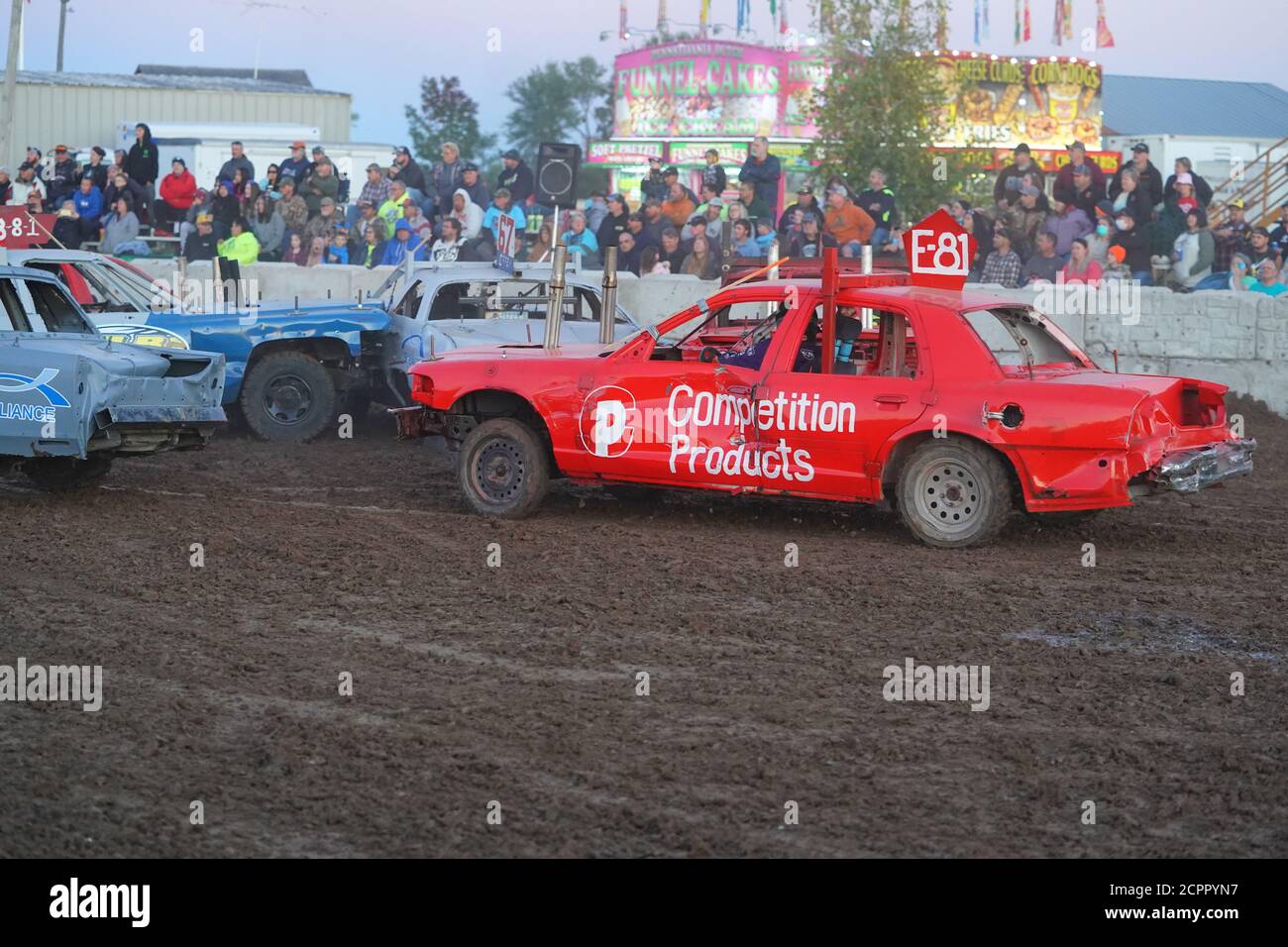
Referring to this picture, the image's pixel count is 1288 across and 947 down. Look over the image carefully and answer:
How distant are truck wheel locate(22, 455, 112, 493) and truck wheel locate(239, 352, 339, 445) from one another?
2.66 meters

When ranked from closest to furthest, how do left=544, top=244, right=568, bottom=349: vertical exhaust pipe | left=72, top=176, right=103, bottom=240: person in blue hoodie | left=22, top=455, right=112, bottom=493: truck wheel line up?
left=544, top=244, right=568, bottom=349: vertical exhaust pipe → left=22, top=455, right=112, bottom=493: truck wheel → left=72, top=176, right=103, bottom=240: person in blue hoodie

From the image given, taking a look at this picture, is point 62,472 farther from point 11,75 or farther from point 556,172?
point 11,75

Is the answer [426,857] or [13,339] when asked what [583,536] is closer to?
[13,339]

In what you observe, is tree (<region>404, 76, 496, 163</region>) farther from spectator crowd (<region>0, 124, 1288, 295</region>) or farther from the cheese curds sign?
spectator crowd (<region>0, 124, 1288, 295</region>)

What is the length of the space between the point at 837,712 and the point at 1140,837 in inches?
61.9

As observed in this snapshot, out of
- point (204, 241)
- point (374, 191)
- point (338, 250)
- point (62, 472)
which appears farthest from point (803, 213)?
point (62, 472)

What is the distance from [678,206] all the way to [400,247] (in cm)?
333

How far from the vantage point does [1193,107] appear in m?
54.0

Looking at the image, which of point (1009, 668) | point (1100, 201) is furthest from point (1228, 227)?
point (1009, 668)

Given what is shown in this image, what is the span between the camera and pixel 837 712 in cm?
644

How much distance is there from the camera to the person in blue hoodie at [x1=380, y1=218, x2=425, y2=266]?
1847 cm

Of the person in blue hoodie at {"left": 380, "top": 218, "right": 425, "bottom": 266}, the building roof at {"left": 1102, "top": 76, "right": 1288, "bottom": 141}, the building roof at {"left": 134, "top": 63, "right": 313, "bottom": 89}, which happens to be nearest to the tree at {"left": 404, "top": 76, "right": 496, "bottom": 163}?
the building roof at {"left": 134, "top": 63, "right": 313, "bottom": 89}

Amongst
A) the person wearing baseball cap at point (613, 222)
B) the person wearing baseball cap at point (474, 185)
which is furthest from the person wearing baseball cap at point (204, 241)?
the person wearing baseball cap at point (613, 222)

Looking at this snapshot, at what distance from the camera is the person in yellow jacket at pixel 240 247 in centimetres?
1947
